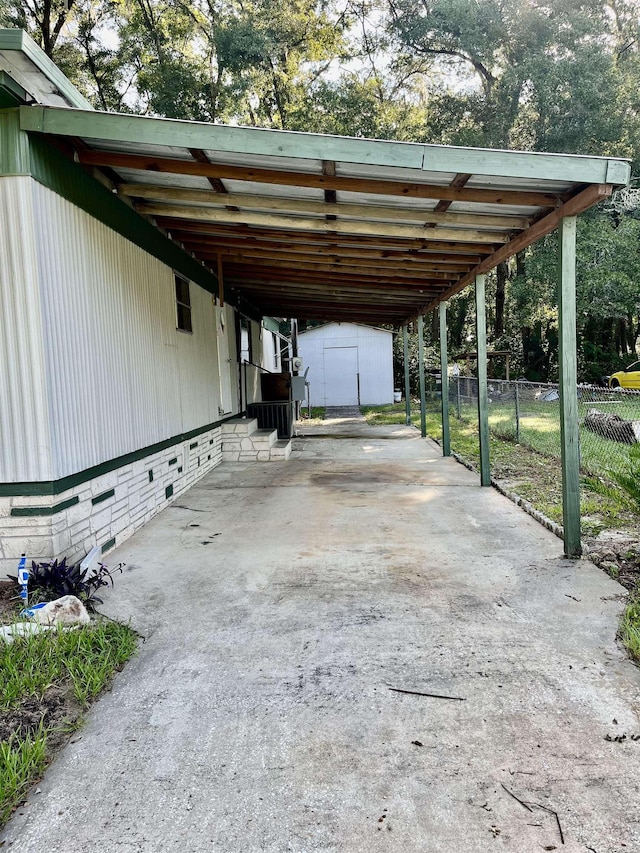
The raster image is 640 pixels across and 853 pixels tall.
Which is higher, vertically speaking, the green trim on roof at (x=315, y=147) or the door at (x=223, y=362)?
the green trim on roof at (x=315, y=147)

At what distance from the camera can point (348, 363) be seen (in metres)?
20.6

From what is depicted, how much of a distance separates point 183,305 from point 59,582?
4.37 metres

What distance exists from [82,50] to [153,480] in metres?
18.5

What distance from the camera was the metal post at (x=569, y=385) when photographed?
4.07m

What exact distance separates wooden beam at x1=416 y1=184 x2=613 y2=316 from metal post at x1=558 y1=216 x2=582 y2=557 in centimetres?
10

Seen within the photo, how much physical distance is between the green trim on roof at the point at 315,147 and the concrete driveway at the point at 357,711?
2.66 metres

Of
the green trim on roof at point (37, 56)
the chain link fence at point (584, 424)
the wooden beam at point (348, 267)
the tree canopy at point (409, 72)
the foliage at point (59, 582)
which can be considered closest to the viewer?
the green trim on roof at point (37, 56)

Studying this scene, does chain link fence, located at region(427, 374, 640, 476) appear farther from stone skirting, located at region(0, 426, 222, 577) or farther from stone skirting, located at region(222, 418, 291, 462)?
stone skirting, located at region(0, 426, 222, 577)

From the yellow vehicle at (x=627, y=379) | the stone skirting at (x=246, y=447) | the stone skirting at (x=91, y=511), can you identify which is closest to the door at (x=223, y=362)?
the stone skirting at (x=246, y=447)

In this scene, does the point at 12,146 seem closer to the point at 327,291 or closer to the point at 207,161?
the point at 207,161

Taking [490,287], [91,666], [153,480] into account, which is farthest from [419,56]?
[91,666]

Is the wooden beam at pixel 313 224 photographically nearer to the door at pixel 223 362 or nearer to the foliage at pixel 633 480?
the foliage at pixel 633 480

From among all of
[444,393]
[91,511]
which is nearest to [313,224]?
[91,511]

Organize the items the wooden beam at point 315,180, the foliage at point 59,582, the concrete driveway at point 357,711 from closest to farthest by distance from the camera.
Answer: the concrete driveway at point 357,711 → the foliage at point 59,582 → the wooden beam at point 315,180
